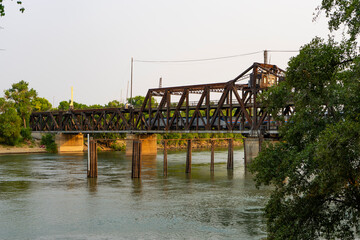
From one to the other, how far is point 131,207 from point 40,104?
352 ft

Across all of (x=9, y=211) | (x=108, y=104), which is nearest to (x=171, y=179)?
(x=9, y=211)

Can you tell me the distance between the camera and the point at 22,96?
116 meters

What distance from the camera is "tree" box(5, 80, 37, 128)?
4439 inches

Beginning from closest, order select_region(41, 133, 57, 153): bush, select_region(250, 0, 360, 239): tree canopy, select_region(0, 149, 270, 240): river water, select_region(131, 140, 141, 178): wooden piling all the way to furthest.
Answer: select_region(250, 0, 360, 239): tree canopy, select_region(0, 149, 270, 240): river water, select_region(131, 140, 141, 178): wooden piling, select_region(41, 133, 57, 153): bush

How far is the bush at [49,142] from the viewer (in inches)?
4060

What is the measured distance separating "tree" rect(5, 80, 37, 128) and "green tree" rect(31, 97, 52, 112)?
660 centimetres

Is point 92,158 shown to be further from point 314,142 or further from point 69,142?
point 69,142

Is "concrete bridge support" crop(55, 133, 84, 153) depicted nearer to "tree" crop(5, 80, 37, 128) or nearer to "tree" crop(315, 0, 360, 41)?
"tree" crop(5, 80, 37, 128)

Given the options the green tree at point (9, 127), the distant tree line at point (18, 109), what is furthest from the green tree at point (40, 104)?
the green tree at point (9, 127)

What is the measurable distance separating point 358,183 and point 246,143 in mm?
41039

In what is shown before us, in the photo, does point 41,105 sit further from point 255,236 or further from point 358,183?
point 358,183

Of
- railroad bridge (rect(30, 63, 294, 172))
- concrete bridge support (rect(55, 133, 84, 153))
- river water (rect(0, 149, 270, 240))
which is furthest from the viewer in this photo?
concrete bridge support (rect(55, 133, 84, 153))

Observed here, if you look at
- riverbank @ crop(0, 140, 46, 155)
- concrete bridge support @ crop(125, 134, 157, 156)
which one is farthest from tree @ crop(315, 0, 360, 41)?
riverbank @ crop(0, 140, 46, 155)

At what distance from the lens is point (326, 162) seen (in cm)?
1274
